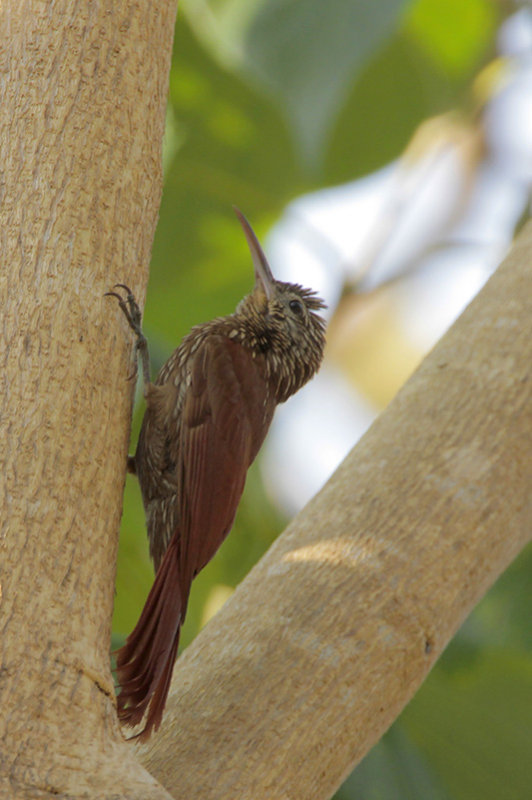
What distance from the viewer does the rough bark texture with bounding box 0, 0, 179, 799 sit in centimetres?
148

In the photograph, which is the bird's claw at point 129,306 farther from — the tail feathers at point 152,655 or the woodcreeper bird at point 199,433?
the tail feathers at point 152,655

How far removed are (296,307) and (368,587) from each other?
1.33 m

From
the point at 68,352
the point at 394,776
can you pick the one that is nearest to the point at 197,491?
the point at 68,352

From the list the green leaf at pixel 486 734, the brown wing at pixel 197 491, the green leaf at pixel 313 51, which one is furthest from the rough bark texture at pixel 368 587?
the green leaf at pixel 313 51

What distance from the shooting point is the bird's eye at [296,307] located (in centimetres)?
320

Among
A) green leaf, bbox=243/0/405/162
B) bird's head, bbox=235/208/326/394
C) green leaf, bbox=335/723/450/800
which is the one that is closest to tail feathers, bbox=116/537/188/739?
green leaf, bbox=335/723/450/800

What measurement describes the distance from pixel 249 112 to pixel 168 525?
67.1 inches

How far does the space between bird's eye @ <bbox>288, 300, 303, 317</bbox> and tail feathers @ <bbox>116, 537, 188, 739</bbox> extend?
1.31 m

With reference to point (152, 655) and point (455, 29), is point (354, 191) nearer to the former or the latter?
point (455, 29)

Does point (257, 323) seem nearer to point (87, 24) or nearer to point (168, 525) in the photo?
point (168, 525)

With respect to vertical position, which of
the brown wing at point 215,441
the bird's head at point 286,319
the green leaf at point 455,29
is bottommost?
the bird's head at point 286,319

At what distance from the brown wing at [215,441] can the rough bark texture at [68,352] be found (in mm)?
357

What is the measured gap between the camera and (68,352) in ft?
5.79

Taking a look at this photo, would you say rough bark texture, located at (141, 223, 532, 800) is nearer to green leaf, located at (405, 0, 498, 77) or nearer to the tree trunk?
the tree trunk
